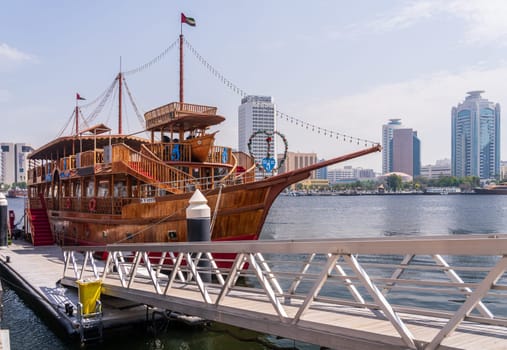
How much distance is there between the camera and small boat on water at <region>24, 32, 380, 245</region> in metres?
18.5

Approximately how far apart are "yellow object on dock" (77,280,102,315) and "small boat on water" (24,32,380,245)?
6777 mm

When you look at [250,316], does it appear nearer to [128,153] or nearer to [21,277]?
[21,277]

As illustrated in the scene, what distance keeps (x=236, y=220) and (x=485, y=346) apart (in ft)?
43.7

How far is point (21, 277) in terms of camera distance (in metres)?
17.2

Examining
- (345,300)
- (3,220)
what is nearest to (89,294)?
(345,300)

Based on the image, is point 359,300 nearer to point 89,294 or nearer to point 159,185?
point 89,294

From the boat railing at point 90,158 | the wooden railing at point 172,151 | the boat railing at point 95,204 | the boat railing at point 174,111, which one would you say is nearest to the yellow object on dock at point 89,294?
the boat railing at point 95,204

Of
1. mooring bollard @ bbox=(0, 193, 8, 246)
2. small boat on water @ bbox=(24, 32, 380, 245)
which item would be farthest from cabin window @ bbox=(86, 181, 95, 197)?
mooring bollard @ bbox=(0, 193, 8, 246)

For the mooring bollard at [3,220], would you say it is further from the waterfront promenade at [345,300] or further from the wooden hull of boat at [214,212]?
the waterfront promenade at [345,300]

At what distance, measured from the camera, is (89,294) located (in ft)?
38.4

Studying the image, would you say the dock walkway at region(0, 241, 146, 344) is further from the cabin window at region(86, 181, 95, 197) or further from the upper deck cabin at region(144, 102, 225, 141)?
the upper deck cabin at region(144, 102, 225, 141)

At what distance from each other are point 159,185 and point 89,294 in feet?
27.8

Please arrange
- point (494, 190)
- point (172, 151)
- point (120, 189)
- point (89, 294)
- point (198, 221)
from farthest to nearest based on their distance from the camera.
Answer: point (494, 190)
point (120, 189)
point (172, 151)
point (198, 221)
point (89, 294)

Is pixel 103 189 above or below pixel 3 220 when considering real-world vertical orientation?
above
